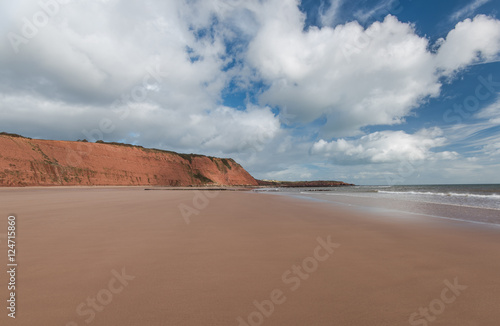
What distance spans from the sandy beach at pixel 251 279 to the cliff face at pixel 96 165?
2279 inches

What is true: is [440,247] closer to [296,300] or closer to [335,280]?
[335,280]

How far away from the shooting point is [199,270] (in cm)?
356

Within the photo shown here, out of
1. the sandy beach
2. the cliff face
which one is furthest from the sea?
the cliff face

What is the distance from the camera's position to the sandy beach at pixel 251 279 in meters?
2.37

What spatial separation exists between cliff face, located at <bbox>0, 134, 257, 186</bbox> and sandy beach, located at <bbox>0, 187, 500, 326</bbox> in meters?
57.9

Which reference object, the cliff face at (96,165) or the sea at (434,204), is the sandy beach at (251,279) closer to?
the sea at (434,204)

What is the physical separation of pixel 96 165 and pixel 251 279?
3014 inches

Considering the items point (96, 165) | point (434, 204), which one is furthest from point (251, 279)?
point (96, 165)

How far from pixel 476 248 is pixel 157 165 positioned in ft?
288

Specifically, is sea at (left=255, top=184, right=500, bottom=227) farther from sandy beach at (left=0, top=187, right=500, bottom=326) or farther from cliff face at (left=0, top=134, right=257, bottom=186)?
cliff face at (left=0, top=134, right=257, bottom=186)

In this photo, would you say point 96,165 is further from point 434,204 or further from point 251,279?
point 251,279

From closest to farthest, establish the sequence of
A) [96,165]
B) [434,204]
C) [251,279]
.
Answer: [251,279]
[434,204]
[96,165]

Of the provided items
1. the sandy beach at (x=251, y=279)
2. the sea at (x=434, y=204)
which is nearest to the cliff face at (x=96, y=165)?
the sea at (x=434, y=204)

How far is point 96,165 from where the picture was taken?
65.9 metres
